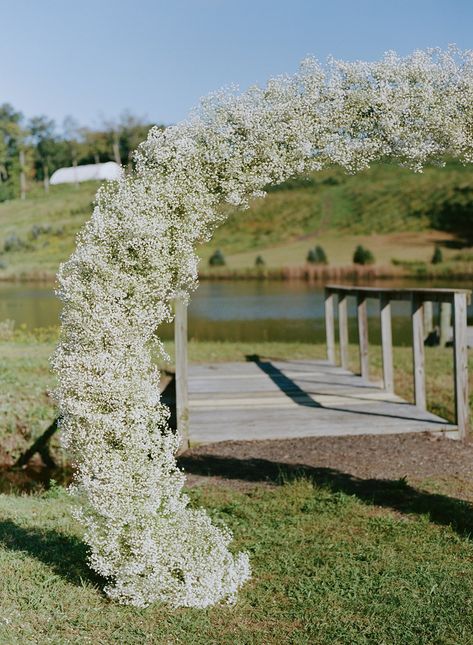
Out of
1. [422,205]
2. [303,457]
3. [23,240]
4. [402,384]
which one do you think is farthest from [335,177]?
[303,457]

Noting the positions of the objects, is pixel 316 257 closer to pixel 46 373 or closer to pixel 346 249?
pixel 346 249

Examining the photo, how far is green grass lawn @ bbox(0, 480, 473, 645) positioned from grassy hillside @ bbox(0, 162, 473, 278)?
42.2 metres

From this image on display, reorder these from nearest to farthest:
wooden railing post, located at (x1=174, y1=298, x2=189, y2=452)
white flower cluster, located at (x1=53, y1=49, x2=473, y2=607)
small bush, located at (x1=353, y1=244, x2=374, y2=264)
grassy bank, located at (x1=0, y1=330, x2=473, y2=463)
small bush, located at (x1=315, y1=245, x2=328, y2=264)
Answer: white flower cluster, located at (x1=53, y1=49, x2=473, y2=607) < wooden railing post, located at (x1=174, y1=298, x2=189, y2=452) < grassy bank, located at (x1=0, y1=330, x2=473, y2=463) < small bush, located at (x1=353, y1=244, x2=374, y2=264) < small bush, located at (x1=315, y1=245, x2=328, y2=264)

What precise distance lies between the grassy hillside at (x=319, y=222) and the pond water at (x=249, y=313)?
13345 mm

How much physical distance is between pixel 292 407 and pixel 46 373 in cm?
475

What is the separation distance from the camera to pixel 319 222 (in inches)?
2672

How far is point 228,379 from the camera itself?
13.0 m

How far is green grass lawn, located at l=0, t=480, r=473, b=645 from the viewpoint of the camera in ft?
13.8

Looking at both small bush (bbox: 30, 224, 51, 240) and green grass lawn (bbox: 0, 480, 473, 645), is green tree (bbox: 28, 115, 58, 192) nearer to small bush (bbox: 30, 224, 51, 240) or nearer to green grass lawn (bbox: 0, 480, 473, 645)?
small bush (bbox: 30, 224, 51, 240)

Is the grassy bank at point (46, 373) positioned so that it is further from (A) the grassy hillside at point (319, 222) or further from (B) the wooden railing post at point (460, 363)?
(A) the grassy hillside at point (319, 222)

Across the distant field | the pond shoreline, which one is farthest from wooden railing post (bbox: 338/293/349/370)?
the distant field

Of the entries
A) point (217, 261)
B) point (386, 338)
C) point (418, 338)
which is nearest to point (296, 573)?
point (418, 338)

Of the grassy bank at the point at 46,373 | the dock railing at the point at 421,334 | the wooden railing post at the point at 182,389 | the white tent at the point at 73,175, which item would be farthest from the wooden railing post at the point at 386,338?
the white tent at the point at 73,175

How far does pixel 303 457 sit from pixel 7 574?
13.3ft
